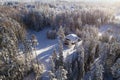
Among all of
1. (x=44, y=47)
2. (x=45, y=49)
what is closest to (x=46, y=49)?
(x=45, y=49)

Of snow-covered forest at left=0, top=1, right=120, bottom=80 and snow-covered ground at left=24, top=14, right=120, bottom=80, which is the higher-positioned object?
snow-covered forest at left=0, top=1, right=120, bottom=80

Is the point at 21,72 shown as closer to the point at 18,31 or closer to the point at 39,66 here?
the point at 39,66

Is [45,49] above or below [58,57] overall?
below

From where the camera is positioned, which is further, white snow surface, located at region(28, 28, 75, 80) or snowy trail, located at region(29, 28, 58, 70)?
snowy trail, located at region(29, 28, 58, 70)

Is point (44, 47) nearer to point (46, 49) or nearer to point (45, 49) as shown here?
point (45, 49)

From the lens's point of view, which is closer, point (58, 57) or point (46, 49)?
point (58, 57)

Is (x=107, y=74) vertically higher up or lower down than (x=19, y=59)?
lower down

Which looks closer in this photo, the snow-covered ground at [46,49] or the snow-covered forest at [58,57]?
the snow-covered forest at [58,57]

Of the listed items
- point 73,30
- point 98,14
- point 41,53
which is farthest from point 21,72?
point 98,14

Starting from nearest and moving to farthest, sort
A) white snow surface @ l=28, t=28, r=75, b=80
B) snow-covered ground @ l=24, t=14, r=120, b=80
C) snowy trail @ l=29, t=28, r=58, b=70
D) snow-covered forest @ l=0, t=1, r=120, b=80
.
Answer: snow-covered forest @ l=0, t=1, r=120, b=80, white snow surface @ l=28, t=28, r=75, b=80, snow-covered ground @ l=24, t=14, r=120, b=80, snowy trail @ l=29, t=28, r=58, b=70

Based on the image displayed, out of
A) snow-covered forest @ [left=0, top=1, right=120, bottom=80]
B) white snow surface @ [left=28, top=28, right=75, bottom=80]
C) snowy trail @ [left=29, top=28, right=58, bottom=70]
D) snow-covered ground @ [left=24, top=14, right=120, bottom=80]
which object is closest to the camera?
snow-covered forest @ [left=0, top=1, right=120, bottom=80]

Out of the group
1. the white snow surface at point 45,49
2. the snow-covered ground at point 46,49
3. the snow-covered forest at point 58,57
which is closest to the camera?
the snow-covered forest at point 58,57
